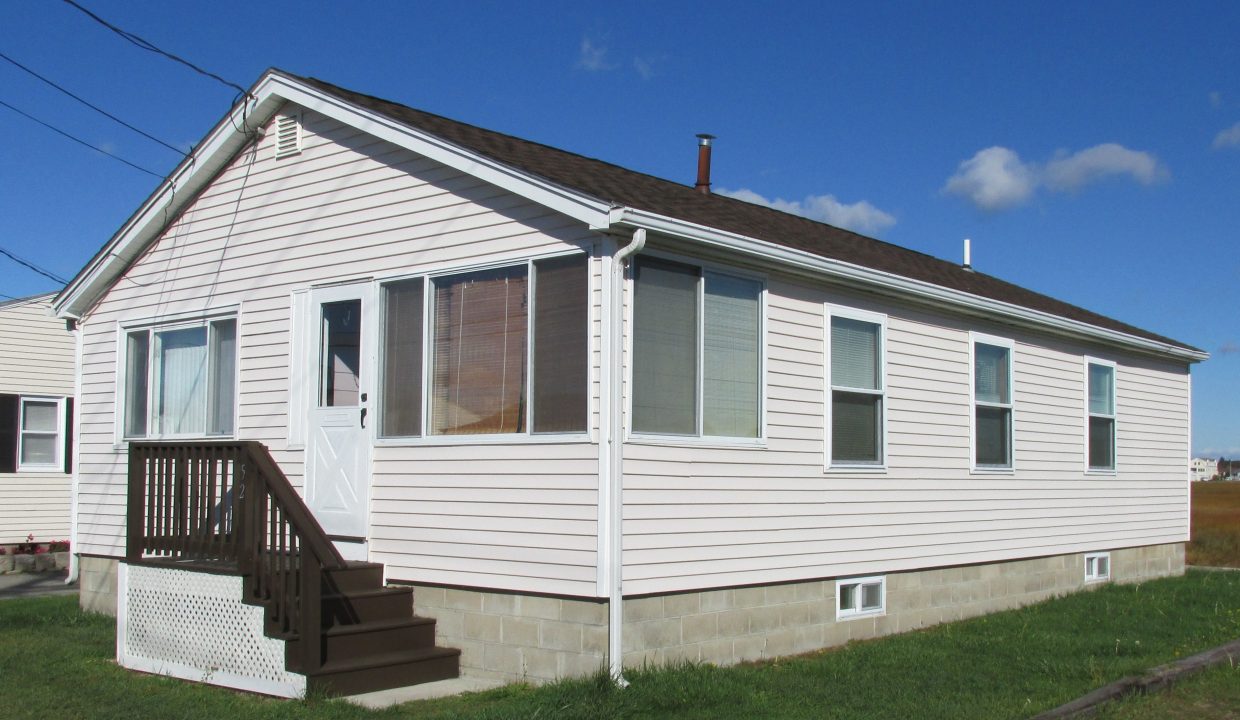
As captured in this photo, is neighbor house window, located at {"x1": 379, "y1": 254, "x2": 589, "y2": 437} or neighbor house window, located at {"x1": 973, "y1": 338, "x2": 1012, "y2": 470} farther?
neighbor house window, located at {"x1": 973, "y1": 338, "x2": 1012, "y2": 470}

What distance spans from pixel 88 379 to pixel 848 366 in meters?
7.67

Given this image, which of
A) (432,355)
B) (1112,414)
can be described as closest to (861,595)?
(432,355)

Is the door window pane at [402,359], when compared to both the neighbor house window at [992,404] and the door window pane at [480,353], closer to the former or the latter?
the door window pane at [480,353]

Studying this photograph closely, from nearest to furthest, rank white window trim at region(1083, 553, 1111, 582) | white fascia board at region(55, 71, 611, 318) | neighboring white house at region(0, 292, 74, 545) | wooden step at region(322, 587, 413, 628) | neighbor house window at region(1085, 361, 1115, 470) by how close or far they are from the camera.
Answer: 1. white fascia board at region(55, 71, 611, 318)
2. wooden step at region(322, 587, 413, 628)
3. white window trim at region(1083, 553, 1111, 582)
4. neighbor house window at region(1085, 361, 1115, 470)
5. neighboring white house at region(0, 292, 74, 545)

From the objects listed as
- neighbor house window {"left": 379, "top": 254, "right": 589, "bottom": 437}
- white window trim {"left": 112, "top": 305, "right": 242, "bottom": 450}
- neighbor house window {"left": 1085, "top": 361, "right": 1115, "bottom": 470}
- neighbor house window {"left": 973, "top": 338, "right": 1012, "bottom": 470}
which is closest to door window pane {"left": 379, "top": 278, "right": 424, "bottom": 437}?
neighbor house window {"left": 379, "top": 254, "right": 589, "bottom": 437}

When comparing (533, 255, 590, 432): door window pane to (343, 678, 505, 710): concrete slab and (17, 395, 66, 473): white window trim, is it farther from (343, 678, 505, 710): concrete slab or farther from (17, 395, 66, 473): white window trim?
(17, 395, 66, 473): white window trim

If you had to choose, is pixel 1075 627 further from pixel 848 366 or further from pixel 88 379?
pixel 88 379

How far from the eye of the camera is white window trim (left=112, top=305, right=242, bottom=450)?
35.4 feet

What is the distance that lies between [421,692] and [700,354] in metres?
3.07

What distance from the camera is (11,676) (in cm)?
852

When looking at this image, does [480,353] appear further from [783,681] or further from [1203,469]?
[1203,469]

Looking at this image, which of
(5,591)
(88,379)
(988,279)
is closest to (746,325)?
(88,379)

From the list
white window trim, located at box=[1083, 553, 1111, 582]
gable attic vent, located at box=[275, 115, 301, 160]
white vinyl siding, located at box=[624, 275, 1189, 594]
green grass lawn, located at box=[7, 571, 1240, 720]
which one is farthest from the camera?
white window trim, located at box=[1083, 553, 1111, 582]

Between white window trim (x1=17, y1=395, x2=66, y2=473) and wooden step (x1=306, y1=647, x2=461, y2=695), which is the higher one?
white window trim (x1=17, y1=395, x2=66, y2=473)
